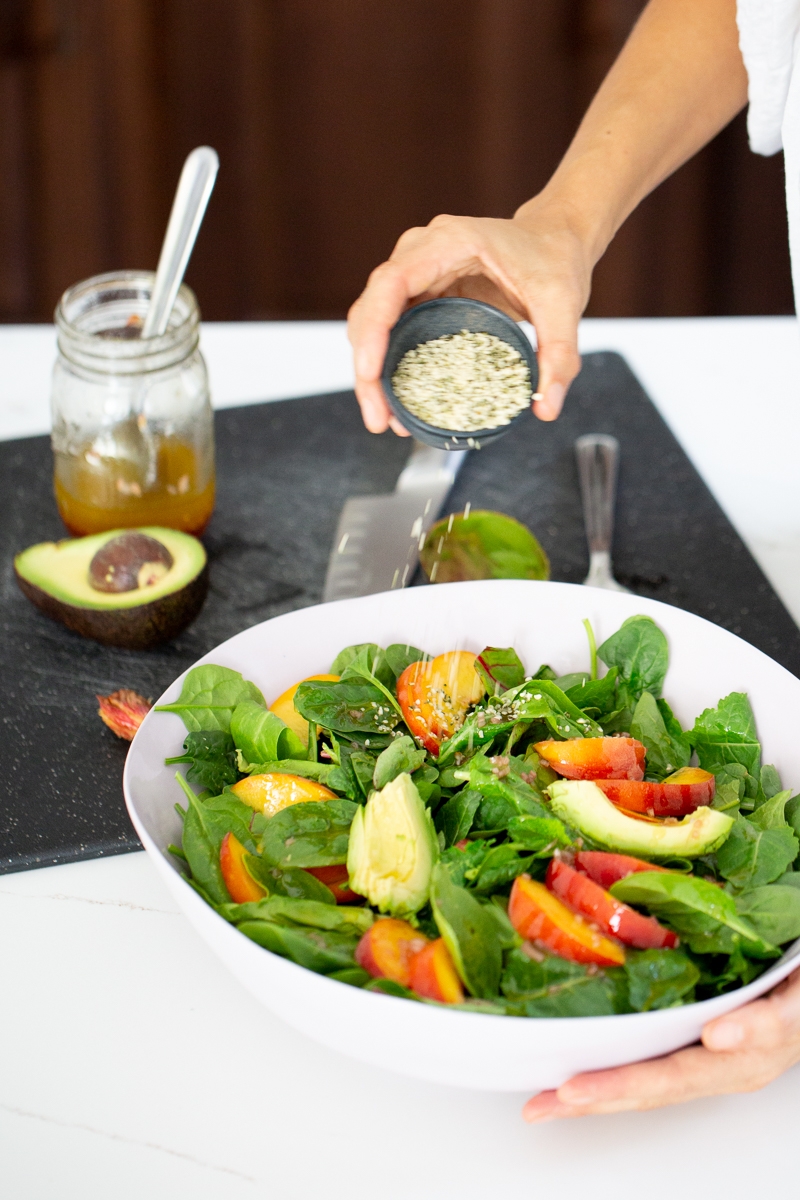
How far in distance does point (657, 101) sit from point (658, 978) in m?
0.95

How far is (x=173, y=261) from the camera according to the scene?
126 cm

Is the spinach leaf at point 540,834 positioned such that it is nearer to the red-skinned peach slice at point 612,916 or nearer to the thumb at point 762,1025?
the red-skinned peach slice at point 612,916

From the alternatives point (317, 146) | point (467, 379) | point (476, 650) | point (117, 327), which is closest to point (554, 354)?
point (467, 379)

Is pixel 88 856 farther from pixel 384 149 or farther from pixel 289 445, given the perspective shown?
pixel 384 149

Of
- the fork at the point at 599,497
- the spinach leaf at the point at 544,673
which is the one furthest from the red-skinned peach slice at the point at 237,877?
the fork at the point at 599,497

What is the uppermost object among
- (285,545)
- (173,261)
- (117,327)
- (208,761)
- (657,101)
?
(657,101)

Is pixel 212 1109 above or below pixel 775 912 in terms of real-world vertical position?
below

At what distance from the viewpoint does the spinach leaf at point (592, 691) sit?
98 cm

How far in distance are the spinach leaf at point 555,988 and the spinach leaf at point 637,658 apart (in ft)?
1.08

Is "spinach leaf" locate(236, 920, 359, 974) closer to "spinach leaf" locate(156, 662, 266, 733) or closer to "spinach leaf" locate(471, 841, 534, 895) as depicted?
"spinach leaf" locate(471, 841, 534, 895)

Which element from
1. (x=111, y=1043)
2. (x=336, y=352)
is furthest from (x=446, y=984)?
(x=336, y=352)

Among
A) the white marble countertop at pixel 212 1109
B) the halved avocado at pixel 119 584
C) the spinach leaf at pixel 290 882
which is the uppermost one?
the spinach leaf at pixel 290 882

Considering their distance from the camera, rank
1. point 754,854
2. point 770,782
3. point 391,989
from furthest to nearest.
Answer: point 770,782 < point 754,854 < point 391,989

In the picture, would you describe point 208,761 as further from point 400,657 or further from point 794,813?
point 794,813
